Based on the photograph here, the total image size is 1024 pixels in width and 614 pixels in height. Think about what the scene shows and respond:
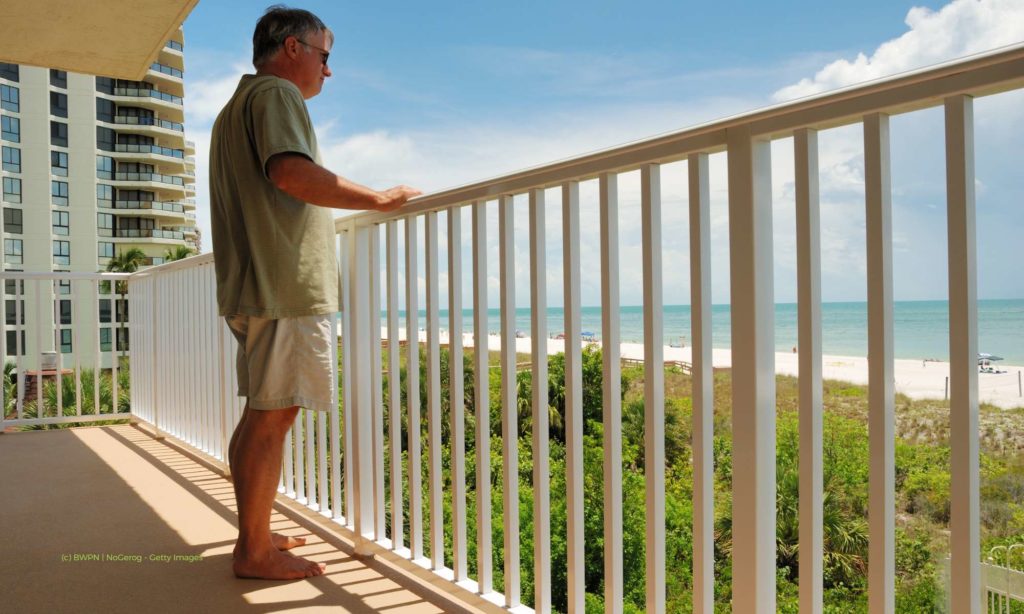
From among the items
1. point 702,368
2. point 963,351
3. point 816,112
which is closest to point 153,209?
point 702,368

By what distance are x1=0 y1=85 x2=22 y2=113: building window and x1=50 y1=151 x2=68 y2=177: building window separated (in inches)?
117

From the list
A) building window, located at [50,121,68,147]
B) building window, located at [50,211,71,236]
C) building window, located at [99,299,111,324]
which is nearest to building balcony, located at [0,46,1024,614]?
building window, located at [50,211,71,236]

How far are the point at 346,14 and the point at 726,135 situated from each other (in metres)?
60.3

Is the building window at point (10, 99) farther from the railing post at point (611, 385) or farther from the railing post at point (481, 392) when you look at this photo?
the railing post at point (611, 385)

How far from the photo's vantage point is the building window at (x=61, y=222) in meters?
43.7

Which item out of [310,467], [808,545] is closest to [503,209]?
[808,545]

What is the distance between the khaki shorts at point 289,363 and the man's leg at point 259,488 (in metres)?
0.07

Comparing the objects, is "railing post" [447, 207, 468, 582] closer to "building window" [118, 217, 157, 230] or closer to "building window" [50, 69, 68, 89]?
"building window" [118, 217, 157, 230]

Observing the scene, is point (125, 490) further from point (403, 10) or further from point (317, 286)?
point (403, 10)

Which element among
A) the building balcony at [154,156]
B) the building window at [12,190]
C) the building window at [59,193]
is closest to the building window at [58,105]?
the building balcony at [154,156]

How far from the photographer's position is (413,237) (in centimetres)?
183

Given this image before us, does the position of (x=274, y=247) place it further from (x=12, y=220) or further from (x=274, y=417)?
(x=12, y=220)

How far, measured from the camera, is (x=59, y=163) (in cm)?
4306

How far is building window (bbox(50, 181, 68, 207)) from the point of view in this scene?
43156 mm
